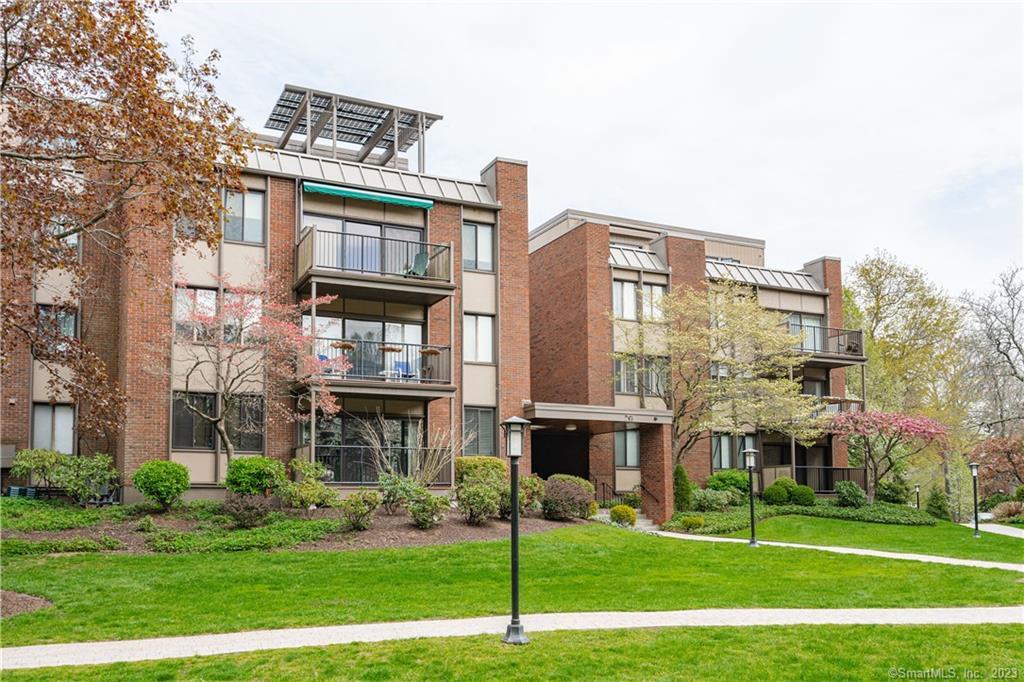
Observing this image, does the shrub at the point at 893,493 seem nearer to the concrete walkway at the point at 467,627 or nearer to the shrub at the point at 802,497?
the shrub at the point at 802,497

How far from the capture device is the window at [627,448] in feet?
103

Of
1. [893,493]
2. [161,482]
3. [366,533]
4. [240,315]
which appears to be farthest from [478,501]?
[893,493]

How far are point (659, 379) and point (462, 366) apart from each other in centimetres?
772

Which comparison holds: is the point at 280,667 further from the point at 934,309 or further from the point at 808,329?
the point at 934,309

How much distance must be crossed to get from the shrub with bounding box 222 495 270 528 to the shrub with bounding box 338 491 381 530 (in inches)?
69.3

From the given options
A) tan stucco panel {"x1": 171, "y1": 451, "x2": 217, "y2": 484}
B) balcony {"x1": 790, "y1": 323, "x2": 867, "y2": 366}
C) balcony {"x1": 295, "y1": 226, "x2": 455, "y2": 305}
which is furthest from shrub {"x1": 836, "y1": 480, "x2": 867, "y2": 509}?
tan stucco panel {"x1": 171, "y1": 451, "x2": 217, "y2": 484}

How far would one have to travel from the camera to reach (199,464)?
23.3 meters

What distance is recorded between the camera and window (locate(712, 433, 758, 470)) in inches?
1346

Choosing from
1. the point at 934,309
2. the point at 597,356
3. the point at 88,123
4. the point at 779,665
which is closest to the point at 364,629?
the point at 779,665

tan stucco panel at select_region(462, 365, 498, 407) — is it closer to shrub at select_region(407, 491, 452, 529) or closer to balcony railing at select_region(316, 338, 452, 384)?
balcony railing at select_region(316, 338, 452, 384)

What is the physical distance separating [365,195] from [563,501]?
978 cm

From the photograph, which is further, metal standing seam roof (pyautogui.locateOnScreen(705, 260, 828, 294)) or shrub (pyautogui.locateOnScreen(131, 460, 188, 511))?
metal standing seam roof (pyautogui.locateOnScreen(705, 260, 828, 294))

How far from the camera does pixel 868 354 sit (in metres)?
42.3

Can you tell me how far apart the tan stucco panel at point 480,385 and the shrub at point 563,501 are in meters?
4.58
